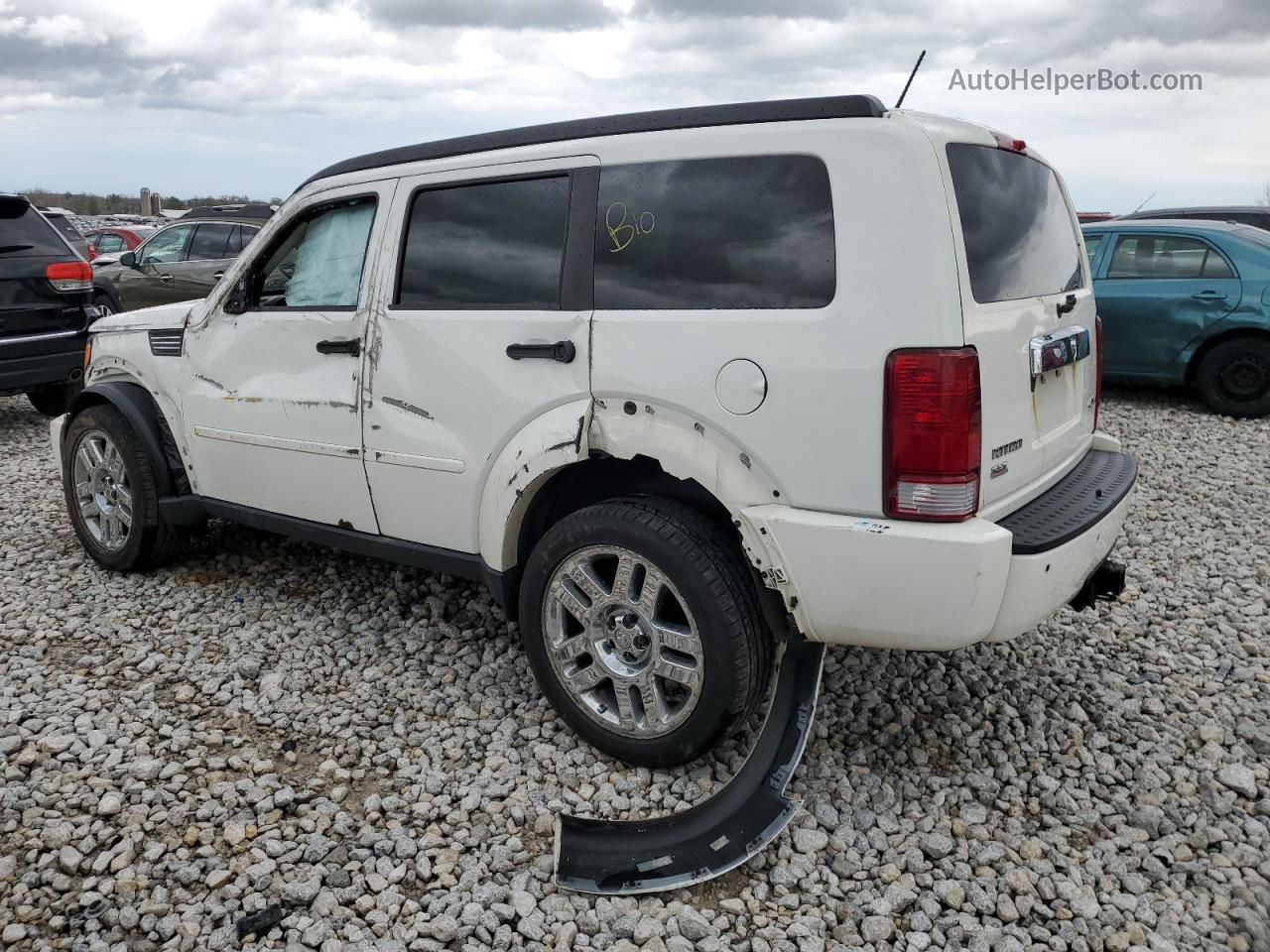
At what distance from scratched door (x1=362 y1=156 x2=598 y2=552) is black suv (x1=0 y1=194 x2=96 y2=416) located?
17.5 ft

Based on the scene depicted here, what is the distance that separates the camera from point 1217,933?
8.05 feet

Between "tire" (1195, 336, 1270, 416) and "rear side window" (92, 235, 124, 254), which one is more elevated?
"rear side window" (92, 235, 124, 254)

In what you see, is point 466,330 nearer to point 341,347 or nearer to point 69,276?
point 341,347

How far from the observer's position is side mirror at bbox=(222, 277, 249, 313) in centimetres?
409

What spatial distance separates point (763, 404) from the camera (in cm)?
268

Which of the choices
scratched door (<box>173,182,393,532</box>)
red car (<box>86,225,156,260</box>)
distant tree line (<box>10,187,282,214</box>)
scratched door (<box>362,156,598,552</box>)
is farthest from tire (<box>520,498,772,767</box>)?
distant tree line (<box>10,187,282,214</box>)

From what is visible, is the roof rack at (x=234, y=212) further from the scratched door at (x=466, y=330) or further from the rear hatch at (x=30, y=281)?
the scratched door at (x=466, y=330)

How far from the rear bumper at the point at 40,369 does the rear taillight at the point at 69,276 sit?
1.35 ft

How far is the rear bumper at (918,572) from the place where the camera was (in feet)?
8.25

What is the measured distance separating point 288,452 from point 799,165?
236cm

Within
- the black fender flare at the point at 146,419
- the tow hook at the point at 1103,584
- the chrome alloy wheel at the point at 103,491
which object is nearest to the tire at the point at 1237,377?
the tow hook at the point at 1103,584

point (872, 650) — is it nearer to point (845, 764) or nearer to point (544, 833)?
point (845, 764)

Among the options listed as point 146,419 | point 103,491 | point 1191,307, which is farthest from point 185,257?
point 1191,307

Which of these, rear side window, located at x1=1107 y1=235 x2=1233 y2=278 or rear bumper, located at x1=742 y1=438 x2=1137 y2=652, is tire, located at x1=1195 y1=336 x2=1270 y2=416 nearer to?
rear side window, located at x1=1107 y1=235 x2=1233 y2=278
